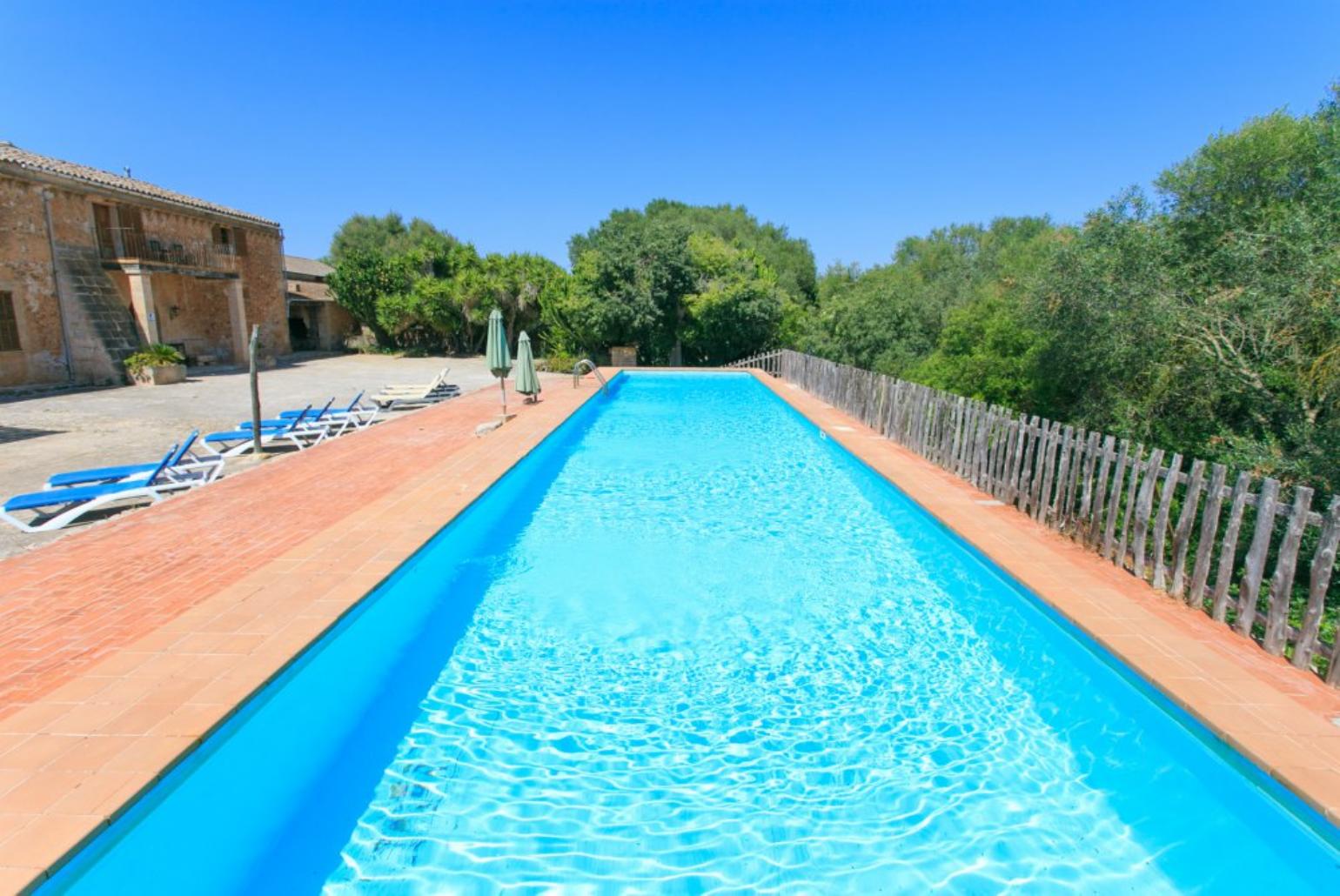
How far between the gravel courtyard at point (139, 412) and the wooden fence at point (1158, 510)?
8.34m

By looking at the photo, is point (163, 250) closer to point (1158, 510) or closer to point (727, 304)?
point (727, 304)

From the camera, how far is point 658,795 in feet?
10.3

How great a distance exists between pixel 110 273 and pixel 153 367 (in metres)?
3.97

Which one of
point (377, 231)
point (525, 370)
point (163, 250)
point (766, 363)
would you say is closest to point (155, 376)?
point (163, 250)

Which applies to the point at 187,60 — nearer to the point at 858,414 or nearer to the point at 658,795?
the point at 858,414

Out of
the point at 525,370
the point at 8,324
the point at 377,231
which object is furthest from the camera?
the point at 377,231

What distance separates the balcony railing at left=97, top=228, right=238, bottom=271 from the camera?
1953 centimetres

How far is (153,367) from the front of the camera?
17.5m

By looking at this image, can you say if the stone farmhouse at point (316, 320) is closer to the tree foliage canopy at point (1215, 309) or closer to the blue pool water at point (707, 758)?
the tree foliage canopy at point (1215, 309)

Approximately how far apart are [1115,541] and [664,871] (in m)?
4.15

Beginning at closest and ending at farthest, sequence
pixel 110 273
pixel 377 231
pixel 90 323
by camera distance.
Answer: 1. pixel 90 323
2. pixel 110 273
3. pixel 377 231

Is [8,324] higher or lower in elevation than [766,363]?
higher

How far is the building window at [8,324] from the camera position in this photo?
16250mm

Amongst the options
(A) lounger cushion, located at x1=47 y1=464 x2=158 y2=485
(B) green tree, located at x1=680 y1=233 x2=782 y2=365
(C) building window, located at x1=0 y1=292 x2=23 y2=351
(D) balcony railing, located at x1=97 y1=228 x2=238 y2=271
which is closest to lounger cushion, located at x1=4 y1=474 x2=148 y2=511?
(A) lounger cushion, located at x1=47 y1=464 x2=158 y2=485
